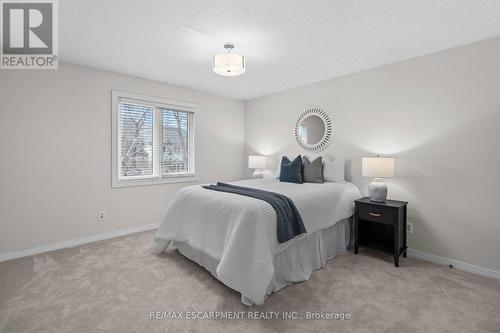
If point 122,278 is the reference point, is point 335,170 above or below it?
above

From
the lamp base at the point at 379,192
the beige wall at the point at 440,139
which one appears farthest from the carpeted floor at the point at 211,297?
the lamp base at the point at 379,192

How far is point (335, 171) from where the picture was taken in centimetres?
341

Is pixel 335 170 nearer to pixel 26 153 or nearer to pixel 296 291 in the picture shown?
pixel 296 291

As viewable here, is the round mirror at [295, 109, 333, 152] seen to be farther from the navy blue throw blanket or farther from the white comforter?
the navy blue throw blanket

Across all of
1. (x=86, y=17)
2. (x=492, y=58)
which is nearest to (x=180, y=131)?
(x=86, y=17)

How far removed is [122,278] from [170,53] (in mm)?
2508

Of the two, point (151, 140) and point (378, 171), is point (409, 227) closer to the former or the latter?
point (378, 171)

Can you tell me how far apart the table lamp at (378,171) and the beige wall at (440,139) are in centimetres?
38

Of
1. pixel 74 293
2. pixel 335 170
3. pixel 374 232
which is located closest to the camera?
pixel 74 293

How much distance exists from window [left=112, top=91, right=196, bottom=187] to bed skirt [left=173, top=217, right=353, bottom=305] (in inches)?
57.8

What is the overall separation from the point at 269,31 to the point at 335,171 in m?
2.05

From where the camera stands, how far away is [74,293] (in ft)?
6.75

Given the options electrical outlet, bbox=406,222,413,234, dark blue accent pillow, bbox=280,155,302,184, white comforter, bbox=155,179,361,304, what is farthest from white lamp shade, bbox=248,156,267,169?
electrical outlet, bbox=406,222,413,234

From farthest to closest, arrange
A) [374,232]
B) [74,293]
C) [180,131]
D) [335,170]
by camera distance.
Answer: [180,131]
[335,170]
[374,232]
[74,293]
